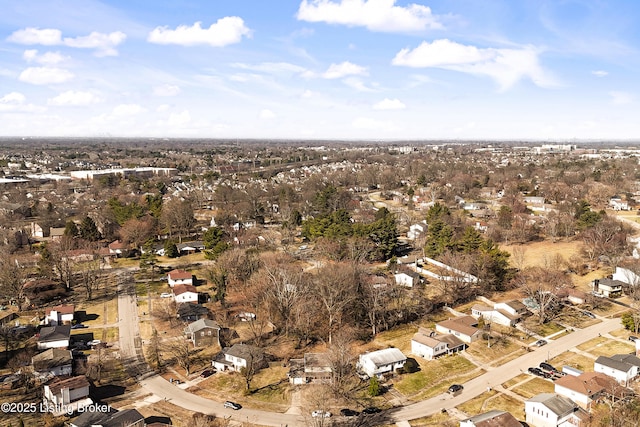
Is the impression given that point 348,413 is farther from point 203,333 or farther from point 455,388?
point 203,333

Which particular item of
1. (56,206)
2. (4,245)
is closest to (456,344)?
(4,245)

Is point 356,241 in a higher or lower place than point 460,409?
higher

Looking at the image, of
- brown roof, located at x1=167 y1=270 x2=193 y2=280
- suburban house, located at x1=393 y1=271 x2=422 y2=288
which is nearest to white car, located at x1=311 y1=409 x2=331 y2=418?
suburban house, located at x1=393 y1=271 x2=422 y2=288

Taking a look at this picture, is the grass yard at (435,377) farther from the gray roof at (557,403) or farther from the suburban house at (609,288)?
the suburban house at (609,288)

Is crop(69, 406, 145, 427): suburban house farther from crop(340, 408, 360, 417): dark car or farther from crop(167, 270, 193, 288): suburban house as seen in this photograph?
crop(167, 270, 193, 288): suburban house

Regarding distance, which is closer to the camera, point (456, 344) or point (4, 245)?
point (456, 344)

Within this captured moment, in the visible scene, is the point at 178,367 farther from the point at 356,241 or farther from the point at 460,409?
the point at 356,241

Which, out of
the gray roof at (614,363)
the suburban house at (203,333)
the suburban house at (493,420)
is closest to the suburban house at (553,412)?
the suburban house at (493,420)
